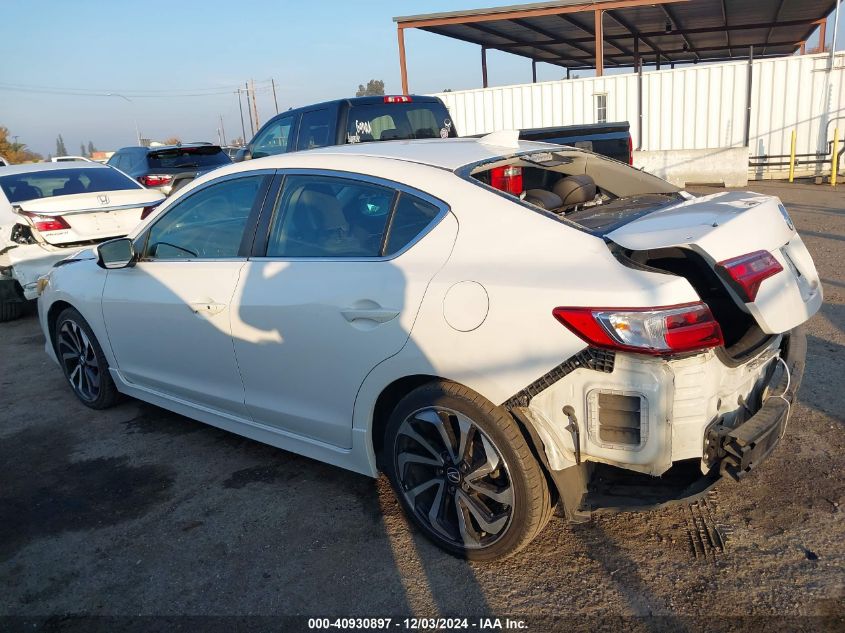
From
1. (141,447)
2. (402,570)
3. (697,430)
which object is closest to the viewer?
(697,430)

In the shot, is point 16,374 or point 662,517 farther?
point 16,374

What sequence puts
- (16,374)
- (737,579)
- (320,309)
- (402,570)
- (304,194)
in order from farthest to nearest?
(16,374), (304,194), (320,309), (402,570), (737,579)

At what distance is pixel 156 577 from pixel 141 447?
145 cm

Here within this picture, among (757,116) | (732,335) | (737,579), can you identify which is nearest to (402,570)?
(737,579)

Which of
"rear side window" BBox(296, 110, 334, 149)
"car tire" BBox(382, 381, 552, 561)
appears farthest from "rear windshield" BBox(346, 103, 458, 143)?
"car tire" BBox(382, 381, 552, 561)

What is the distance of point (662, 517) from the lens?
3098 millimetres

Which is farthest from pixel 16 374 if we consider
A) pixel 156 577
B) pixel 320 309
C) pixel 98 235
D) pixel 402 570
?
pixel 402 570

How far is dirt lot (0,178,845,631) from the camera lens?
2584 millimetres

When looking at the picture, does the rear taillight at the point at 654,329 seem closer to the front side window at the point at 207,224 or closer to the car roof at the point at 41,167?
the front side window at the point at 207,224

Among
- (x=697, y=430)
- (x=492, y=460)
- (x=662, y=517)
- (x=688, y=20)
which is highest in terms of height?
(x=688, y=20)

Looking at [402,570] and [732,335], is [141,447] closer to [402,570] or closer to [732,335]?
[402,570]

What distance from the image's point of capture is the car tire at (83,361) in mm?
4602

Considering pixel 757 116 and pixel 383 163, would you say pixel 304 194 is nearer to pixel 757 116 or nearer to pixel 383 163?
pixel 383 163

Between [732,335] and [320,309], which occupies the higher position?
[320,309]
